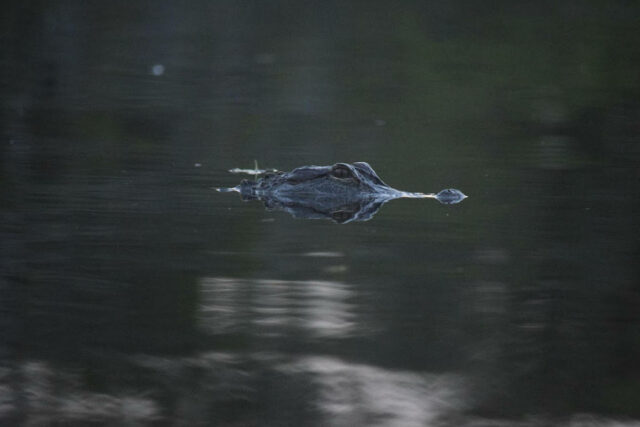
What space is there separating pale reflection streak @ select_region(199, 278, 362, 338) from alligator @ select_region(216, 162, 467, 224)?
2757mm

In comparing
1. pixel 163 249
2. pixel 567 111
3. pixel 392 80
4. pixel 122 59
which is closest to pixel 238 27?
pixel 122 59

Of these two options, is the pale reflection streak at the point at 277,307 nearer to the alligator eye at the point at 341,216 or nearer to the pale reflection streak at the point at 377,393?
the pale reflection streak at the point at 377,393

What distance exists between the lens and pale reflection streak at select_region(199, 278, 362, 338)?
5148 millimetres

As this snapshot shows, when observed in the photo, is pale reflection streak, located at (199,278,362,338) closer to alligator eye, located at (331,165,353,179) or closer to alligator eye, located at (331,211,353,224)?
alligator eye, located at (331,211,353,224)

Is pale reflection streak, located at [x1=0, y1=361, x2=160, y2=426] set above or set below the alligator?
below

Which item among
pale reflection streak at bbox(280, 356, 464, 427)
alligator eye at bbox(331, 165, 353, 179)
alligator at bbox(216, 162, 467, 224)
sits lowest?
pale reflection streak at bbox(280, 356, 464, 427)

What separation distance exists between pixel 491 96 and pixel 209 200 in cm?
1201

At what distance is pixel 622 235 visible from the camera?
298 inches

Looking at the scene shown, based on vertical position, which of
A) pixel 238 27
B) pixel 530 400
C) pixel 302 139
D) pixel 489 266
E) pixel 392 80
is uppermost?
pixel 238 27

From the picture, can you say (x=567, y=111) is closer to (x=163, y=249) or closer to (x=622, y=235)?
(x=622, y=235)

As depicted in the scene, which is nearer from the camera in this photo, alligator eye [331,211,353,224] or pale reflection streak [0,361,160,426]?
pale reflection streak [0,361,160,426]

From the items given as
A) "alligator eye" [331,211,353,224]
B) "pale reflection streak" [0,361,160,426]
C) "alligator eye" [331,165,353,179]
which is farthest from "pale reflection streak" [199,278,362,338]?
"alligator eye" [331,165,353,179]

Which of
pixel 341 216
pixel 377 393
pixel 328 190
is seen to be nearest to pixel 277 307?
pixel 377 393

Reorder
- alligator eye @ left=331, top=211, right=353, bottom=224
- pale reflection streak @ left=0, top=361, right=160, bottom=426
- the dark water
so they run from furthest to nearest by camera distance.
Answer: alligator eye @ left=331, top=211, right=353, bottom=224, the dark water, pale reflection streak @ left=0, top=361, right=160, bottom=426
